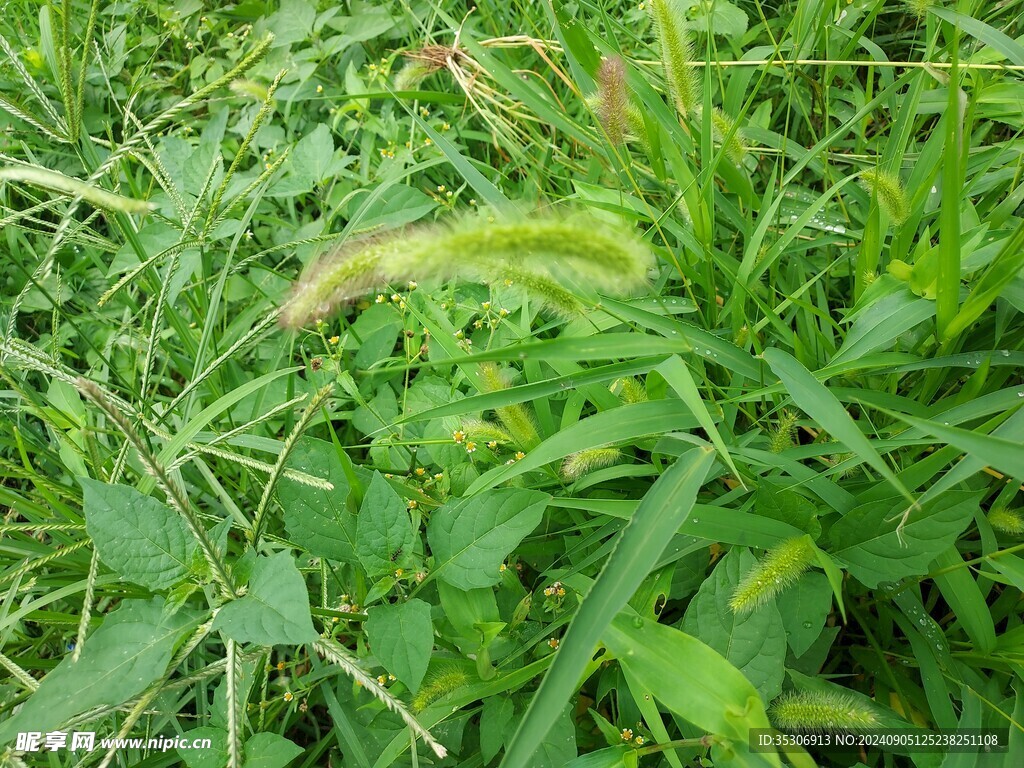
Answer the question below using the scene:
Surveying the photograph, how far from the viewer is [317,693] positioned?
1605 mm

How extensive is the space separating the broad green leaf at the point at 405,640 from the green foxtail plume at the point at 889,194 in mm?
1173

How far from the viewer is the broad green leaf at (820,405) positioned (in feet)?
3.03

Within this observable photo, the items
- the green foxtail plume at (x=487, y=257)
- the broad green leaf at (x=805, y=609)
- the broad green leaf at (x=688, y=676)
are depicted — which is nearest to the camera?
the green foxtail plume at (x=487, y=257)

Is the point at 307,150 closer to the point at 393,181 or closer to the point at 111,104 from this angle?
the point at 393,181

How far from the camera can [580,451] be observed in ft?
3.85

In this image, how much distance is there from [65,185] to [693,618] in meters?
1.23

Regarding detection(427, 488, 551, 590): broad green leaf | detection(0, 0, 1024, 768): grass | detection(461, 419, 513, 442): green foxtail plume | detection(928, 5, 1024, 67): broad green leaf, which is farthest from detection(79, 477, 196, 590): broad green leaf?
detection(928, 5, 1024, 67): broad green leaf

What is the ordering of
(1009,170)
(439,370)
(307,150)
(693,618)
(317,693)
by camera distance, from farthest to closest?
(307,150) → (439,370) → (317,693) → (1009,170) → (693,618)

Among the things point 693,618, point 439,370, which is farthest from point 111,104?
point 693,618

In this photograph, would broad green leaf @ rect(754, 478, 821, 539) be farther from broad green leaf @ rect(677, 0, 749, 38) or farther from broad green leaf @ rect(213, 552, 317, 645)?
broad green leaf @ rect(677, 0, 749, 38)

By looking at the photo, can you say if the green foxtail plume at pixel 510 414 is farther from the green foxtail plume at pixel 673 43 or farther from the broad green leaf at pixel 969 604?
the broad green leaf at pixel 969 604

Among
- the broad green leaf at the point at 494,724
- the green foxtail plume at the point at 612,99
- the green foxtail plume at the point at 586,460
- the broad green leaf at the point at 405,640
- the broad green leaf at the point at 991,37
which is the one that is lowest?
the broad green leaf at the point at 494,724

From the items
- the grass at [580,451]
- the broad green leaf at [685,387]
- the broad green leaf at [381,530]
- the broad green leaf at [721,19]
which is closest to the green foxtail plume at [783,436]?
the grass at [580,451]

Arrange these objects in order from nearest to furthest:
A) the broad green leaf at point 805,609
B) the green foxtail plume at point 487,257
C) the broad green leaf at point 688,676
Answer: the green foxtail plume at point 487,257
the broad green leaf at point 688,676
the broad green leaf at point 805,609
